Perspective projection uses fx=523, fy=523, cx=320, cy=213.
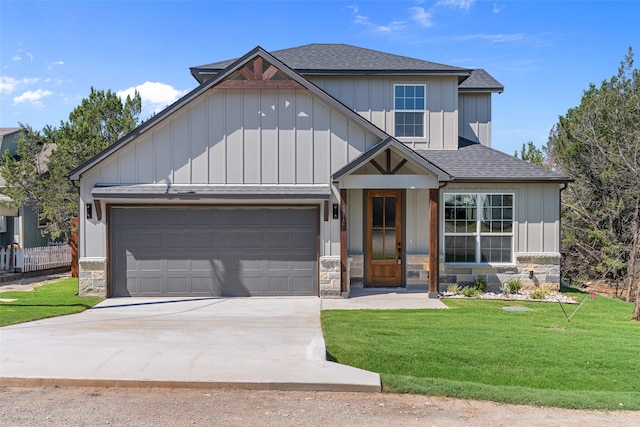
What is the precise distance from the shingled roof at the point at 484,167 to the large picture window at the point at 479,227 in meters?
0.60

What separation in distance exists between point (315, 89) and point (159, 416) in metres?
9.27

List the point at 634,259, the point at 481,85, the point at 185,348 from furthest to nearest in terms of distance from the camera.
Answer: the point at 481,85
the point at 634,259
the point at 185,348

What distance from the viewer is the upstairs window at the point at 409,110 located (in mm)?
15656

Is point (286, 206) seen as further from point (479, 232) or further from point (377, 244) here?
point (479, 232)

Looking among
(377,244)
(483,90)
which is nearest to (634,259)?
(483,90)

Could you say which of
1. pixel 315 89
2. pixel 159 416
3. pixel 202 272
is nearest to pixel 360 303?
pixel 202 272

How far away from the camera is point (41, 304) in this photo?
39.3 ft

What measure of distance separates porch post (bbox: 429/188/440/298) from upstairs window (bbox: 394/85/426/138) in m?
3.13

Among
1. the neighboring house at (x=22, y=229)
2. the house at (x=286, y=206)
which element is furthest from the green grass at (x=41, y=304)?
the neighboring house at (x=22, y=229)

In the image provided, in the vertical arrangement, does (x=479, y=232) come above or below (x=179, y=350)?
above

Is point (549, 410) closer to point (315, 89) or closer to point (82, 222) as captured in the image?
point (315, 89)

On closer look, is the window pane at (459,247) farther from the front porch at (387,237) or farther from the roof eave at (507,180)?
the roof eave at (507,180)

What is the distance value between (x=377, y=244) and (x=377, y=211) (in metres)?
0.90

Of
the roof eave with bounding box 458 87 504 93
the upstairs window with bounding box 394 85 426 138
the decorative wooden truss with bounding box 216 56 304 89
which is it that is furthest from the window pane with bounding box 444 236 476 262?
the decorative wooden truss with bounding box 216 56 304 89
